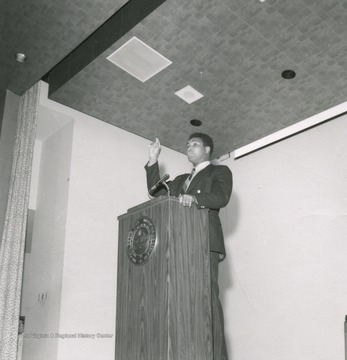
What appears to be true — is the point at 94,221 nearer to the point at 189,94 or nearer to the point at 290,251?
the point at 189,94

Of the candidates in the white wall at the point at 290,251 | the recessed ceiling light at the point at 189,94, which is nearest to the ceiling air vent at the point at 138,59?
the recessed ceiling light at the point at 189,94

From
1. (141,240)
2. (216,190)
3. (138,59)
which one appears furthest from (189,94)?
(141,240)

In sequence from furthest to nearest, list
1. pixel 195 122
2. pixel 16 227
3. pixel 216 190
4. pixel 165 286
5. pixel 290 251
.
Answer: pixel 195 122
pixel 290 251
pixel 16 227
pixel 216 190
pixel 165 286

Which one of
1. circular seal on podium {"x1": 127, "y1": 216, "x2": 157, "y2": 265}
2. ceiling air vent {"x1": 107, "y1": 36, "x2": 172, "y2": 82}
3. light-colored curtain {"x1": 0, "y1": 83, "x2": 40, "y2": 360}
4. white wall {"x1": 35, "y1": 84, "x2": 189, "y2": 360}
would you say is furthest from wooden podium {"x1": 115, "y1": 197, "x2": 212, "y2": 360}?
ceiling air vent {"x1": 107, "y1": 36, "x2": 172, "y2": 82}

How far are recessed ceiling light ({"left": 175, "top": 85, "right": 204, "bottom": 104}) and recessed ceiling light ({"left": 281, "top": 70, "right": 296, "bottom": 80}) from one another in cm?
83

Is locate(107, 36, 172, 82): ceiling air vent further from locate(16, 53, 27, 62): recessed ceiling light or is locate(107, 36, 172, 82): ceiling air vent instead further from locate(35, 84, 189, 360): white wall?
locate(35, 84, 189, 360): white wall

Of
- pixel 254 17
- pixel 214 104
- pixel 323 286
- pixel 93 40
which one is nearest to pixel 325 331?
pixel 323 286

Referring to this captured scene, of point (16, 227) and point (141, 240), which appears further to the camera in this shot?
point (16, 227)

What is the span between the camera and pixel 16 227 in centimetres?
405

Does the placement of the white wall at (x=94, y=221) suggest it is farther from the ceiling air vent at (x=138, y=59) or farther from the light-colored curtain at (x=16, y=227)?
the ceiling air vent at (x=138, y=59)

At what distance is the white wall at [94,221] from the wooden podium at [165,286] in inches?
66.2

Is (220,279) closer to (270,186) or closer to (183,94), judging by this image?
(270,186)

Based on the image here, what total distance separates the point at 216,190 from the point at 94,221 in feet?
6.74

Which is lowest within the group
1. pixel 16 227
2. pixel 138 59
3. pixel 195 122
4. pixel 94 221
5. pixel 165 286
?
pixel 165 286
